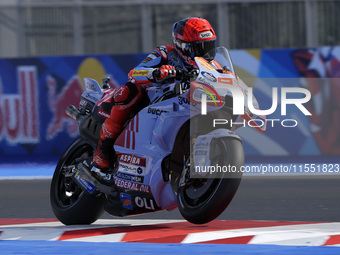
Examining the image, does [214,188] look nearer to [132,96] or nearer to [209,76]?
[209,76]

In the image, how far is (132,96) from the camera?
607 centimetres

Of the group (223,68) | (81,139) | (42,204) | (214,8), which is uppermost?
(214,8)

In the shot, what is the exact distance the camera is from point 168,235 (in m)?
5.56

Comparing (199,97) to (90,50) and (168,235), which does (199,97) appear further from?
(90,50)

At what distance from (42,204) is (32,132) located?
12.5 ft

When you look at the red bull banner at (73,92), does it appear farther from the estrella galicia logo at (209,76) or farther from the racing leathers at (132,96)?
the estrella galicia logo at (209,76)

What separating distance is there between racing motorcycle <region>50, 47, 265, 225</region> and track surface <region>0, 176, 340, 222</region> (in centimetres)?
94

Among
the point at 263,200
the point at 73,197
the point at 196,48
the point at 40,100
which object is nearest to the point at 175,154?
the point at 196,48

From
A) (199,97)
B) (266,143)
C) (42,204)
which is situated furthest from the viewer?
(266,143)

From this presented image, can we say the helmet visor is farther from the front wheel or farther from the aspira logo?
the front wheel

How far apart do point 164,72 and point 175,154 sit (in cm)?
58

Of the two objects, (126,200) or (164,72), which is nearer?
(164,72)

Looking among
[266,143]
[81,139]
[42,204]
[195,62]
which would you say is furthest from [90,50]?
[195,62]

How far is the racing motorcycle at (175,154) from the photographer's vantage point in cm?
533
